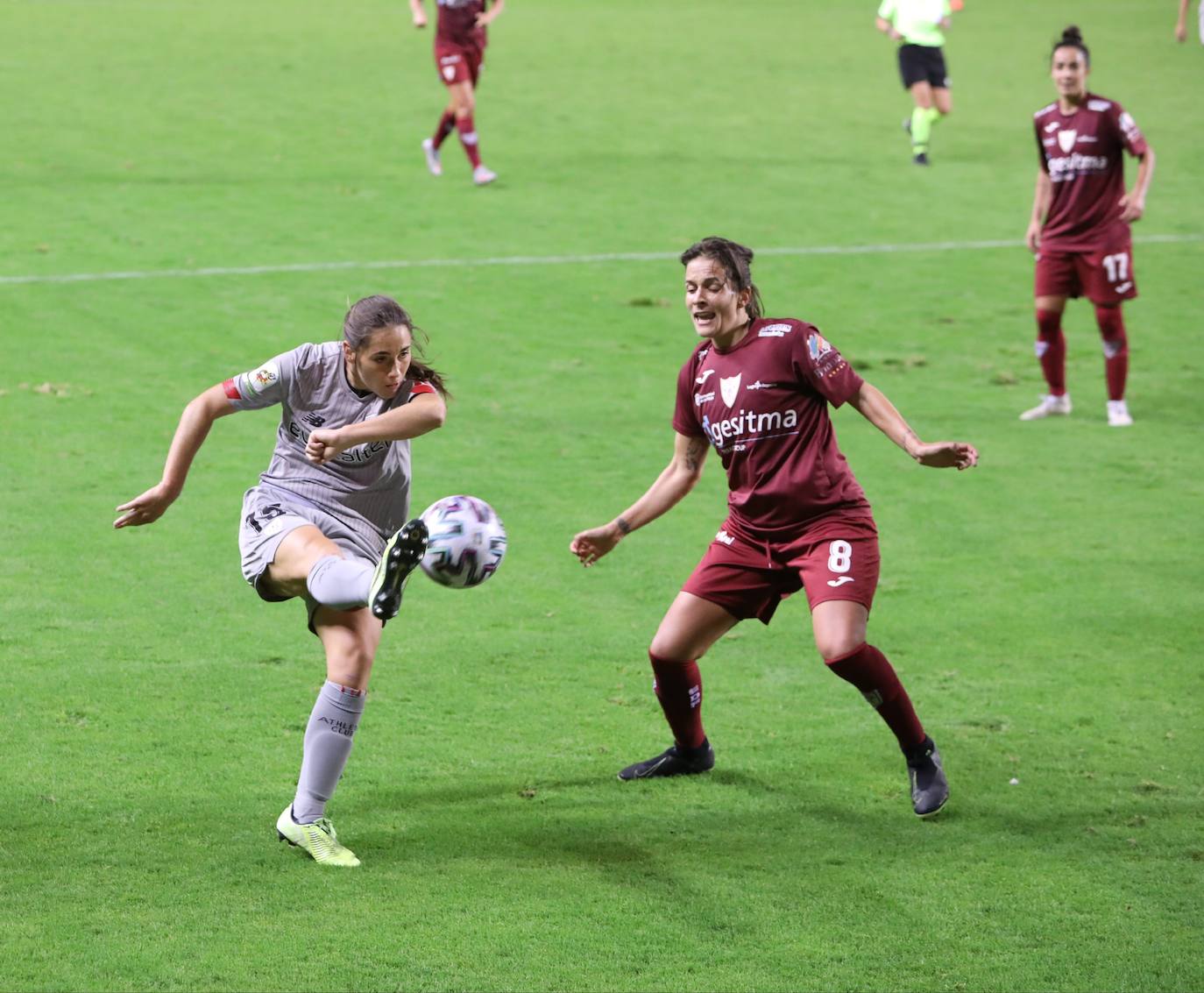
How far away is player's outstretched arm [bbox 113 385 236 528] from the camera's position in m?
5.38

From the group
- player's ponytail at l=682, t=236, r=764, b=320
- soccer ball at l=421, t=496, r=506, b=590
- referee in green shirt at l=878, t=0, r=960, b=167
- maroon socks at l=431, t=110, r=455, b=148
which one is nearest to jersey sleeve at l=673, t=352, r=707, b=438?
player's ponytail at l=682, t=236, r=764, b=320

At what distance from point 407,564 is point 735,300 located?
1636 mm

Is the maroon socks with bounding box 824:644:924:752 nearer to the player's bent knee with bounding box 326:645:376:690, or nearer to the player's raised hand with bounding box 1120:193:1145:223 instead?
the player's bent knee with bounding box 326:645:376:690

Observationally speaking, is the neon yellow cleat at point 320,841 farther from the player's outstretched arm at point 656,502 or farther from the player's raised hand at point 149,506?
the player's outstretched arm at point 656,502

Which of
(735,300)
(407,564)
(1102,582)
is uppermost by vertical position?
(735,300)

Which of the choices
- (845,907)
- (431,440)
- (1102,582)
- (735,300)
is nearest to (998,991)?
(845,907)

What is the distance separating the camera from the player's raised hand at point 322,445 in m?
5.04

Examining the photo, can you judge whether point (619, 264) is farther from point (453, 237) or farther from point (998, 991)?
point (998, 991)

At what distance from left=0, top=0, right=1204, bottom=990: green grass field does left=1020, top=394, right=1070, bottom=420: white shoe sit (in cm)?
17

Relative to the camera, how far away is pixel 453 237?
1541 centimetres

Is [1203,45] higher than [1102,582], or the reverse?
[1203,45]

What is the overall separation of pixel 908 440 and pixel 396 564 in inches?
69.0

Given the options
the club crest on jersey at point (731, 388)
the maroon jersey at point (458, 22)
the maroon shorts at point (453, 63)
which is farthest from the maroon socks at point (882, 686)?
the maroon jersey at point (458, 22)

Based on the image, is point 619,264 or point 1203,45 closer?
point 619,264
